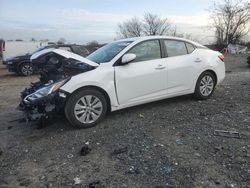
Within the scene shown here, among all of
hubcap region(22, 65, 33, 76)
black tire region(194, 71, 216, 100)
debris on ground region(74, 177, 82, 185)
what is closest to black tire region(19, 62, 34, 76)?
hubcap region(22, 65, 33, 76)

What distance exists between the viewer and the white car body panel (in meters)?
5.90

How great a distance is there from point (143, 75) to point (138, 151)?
2.02 meters

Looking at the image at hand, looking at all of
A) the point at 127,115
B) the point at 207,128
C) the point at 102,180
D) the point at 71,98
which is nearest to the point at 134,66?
the point at 127,115

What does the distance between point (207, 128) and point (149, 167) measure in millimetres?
1749

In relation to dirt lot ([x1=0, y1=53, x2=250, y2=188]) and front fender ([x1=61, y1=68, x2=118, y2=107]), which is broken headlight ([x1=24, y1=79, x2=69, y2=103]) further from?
dirt lot ([x1=0, y1=53, x2=250, y2=188])

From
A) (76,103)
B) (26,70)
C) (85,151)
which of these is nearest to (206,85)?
(76,103)

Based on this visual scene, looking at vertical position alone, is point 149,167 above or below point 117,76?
below

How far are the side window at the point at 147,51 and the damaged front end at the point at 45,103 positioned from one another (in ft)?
5.10

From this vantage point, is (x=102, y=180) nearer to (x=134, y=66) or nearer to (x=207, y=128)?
(x=207, y=128)

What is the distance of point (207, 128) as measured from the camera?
5539mm

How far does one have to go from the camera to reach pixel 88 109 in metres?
5.84

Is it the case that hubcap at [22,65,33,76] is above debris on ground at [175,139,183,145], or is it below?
above

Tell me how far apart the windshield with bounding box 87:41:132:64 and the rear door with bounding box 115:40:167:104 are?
26 cm

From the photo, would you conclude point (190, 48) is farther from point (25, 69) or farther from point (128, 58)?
point (25, 69)
